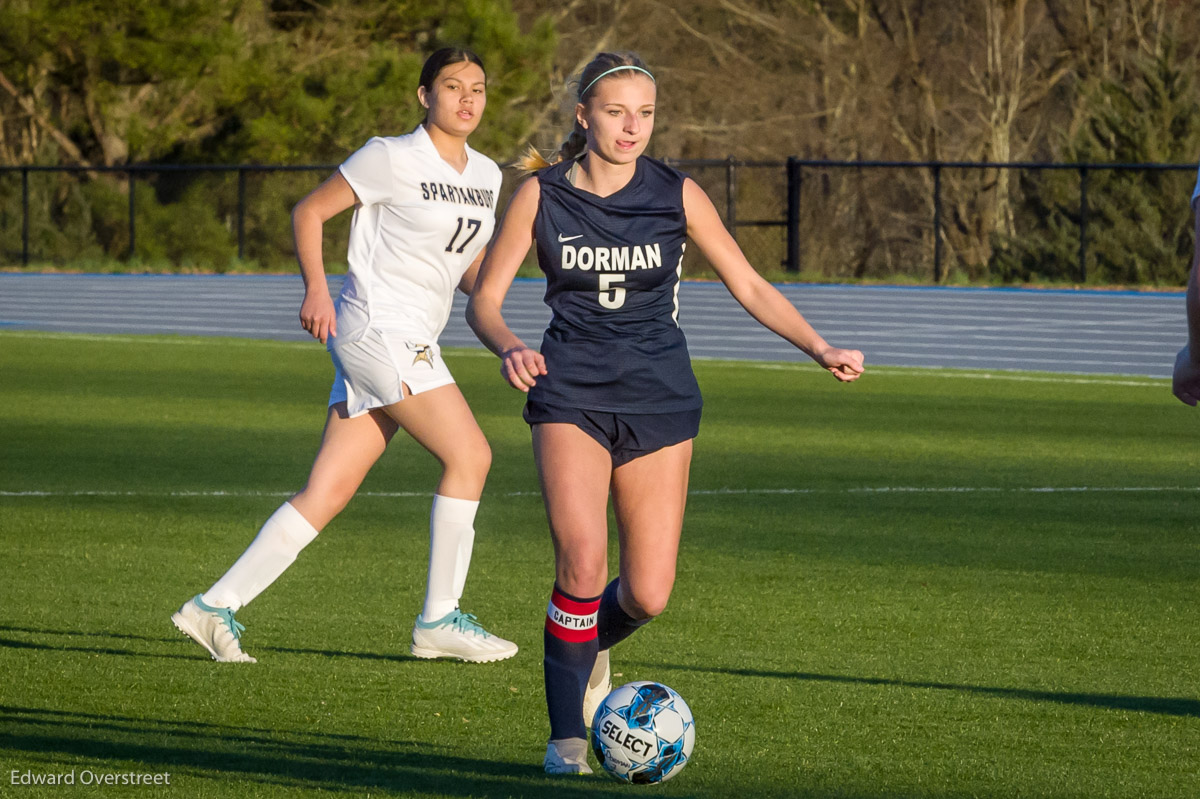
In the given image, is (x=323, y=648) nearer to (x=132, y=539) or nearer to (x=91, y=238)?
(x=132, y=539)

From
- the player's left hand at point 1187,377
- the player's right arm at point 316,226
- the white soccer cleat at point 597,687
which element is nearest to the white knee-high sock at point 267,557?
the player's right arm at point 316,226

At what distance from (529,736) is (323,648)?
149 centimetres

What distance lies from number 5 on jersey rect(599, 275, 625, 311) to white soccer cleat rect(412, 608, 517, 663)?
1.91 metres

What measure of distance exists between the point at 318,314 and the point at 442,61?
41.5 inches

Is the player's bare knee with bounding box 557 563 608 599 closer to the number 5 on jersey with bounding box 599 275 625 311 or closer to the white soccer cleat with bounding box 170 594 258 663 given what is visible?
the number 5 on jersey with bounding box 599 275 625 311

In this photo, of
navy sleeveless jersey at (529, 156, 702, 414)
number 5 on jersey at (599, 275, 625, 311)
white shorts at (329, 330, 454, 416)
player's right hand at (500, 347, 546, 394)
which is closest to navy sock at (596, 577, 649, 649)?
navy sleeveless jersey at (529, 156, 702, 414)

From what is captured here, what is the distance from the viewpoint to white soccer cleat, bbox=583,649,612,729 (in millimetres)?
5711

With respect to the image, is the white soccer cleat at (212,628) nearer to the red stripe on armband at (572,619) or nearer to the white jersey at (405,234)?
the white jersey at (405,234)

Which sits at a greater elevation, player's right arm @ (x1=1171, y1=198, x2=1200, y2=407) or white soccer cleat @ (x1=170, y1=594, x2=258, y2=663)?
player's right arm @ (x1=1171, y1=198, x2=1200, y2=407)

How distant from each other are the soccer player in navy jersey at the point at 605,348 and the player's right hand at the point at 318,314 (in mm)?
1325

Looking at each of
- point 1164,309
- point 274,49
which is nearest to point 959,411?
point 1164,309

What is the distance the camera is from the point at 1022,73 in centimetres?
4656

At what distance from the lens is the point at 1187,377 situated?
4188mm

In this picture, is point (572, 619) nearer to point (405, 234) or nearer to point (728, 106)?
point (405, 234)
